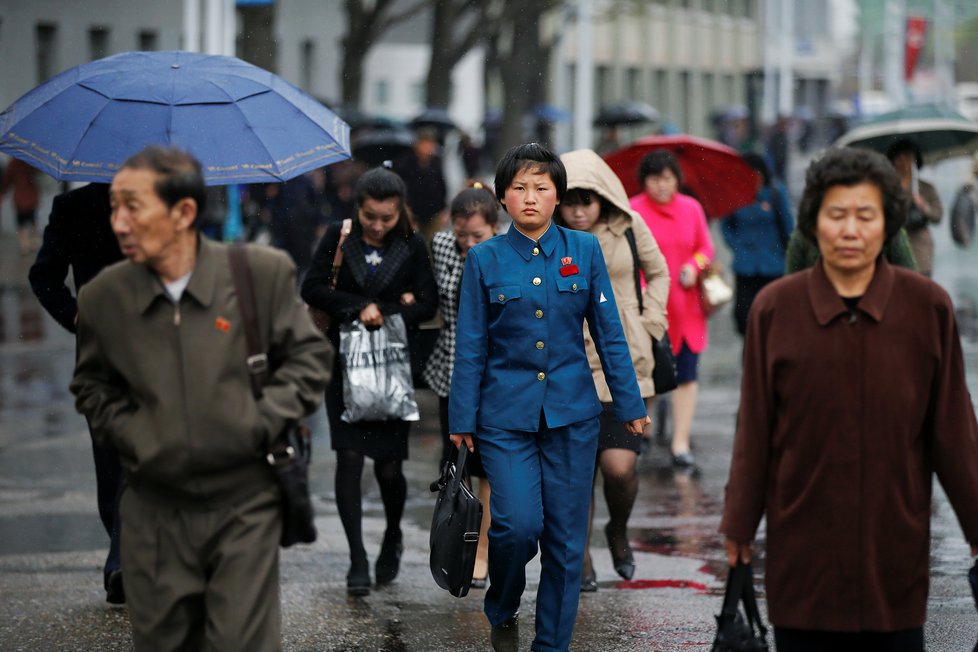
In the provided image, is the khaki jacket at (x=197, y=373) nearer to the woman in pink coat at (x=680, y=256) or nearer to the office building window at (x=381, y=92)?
the woman in pink coat at (x=680, y=256)

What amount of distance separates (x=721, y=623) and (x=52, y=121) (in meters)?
3.48

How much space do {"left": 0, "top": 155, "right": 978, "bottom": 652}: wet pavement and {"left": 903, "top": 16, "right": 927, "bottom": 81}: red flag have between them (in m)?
26.8

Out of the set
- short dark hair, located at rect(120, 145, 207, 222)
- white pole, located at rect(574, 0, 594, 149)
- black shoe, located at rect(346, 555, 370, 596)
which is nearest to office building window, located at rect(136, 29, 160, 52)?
white pole, located at rect(574, 0, 594, 149)

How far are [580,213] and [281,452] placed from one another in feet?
9.94

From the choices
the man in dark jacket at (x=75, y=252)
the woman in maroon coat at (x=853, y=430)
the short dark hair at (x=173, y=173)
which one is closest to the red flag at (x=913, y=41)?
the man in dark jacket at (x=75, y=252)

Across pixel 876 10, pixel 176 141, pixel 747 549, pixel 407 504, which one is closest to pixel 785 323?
pixel 747 549

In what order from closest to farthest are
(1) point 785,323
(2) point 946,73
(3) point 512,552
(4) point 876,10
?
(1) point 785,323, (3) point 512,552, (2) point 946,73, (4) point 876,10

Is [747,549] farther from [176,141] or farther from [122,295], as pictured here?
[176,141]

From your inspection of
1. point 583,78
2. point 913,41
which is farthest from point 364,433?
point 913,41

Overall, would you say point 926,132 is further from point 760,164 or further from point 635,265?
point 635,265

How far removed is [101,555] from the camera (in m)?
8.10

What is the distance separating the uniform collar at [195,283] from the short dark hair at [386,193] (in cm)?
273

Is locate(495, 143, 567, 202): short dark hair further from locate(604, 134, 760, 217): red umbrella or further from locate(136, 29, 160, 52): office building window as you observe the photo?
locate(136, 29, 160, 52): office building window

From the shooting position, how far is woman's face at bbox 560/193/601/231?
733 cm
